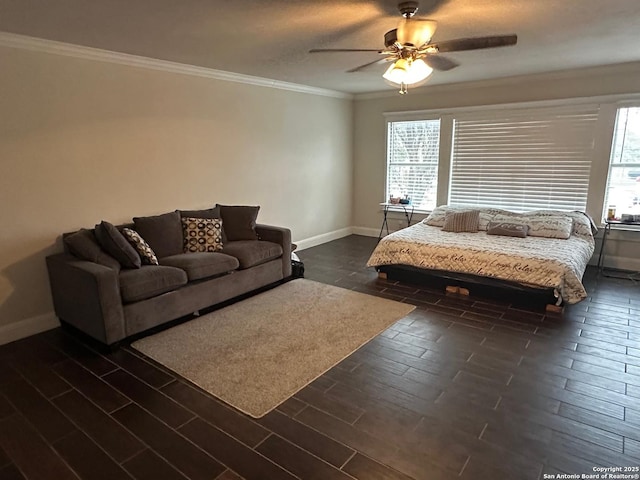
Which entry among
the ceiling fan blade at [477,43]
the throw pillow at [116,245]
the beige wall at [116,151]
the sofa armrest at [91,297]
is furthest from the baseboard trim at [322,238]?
the ceiling fan blade at [477,43]

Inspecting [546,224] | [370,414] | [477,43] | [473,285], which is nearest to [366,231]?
[546,224]

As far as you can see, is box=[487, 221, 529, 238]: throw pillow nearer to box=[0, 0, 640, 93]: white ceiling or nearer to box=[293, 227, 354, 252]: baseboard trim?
box=[0, 0, 640, 93]: white ceiling

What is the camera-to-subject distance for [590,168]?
17.0ft

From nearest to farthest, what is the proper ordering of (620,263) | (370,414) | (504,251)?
(370,414) → (504,251) → (620,263)

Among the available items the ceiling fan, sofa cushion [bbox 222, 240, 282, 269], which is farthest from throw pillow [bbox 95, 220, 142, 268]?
the ceiling fan

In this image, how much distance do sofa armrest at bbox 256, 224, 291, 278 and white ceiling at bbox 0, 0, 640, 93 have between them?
6.10 ft

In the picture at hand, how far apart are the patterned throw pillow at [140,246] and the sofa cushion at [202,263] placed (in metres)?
0.13

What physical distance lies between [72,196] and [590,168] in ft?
19.7

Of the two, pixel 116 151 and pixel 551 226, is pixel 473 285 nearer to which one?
pixel 551 226

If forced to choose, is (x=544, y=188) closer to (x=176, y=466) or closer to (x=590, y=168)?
(x=590, y=168)

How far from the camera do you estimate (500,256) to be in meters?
4.15

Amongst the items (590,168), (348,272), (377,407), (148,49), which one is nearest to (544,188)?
(590,168)

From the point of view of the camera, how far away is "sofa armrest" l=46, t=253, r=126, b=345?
3.05 m

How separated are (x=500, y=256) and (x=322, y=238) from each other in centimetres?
328
